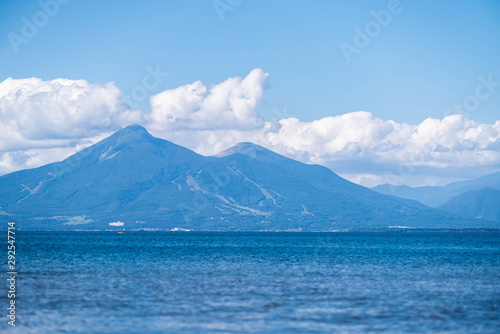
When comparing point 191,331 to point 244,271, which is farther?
point 244,271

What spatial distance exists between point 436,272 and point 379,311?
33350 millimetres

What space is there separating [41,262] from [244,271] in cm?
2982

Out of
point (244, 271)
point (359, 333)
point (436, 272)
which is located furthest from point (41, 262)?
point (359, 333)

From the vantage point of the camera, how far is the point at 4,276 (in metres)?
59.4

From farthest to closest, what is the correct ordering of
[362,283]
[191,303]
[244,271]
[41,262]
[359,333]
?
[41,262] → [244,271] → [362,283] → [191,303] → [359,333]

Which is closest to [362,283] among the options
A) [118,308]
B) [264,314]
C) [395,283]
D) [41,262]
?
[395,283]

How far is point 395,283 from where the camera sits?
2265 inches

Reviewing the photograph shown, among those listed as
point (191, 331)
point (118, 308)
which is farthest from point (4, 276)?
point (191, 331)

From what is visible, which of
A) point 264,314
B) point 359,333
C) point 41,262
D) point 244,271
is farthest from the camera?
point 41,262

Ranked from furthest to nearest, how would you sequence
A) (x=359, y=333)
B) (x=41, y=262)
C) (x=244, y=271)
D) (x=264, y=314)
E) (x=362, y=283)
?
(x=41, y=262)
(x=244, y=271)
(x=362, y=283)
(x=264, y=314)
(x=359, y=333)

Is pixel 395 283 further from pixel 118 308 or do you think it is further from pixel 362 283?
pixel 118 308

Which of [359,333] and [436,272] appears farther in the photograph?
[436,272]

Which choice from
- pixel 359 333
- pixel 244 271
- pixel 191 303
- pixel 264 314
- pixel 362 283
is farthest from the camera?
pixel 244 271

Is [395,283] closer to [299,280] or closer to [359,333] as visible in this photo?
[299,280]
